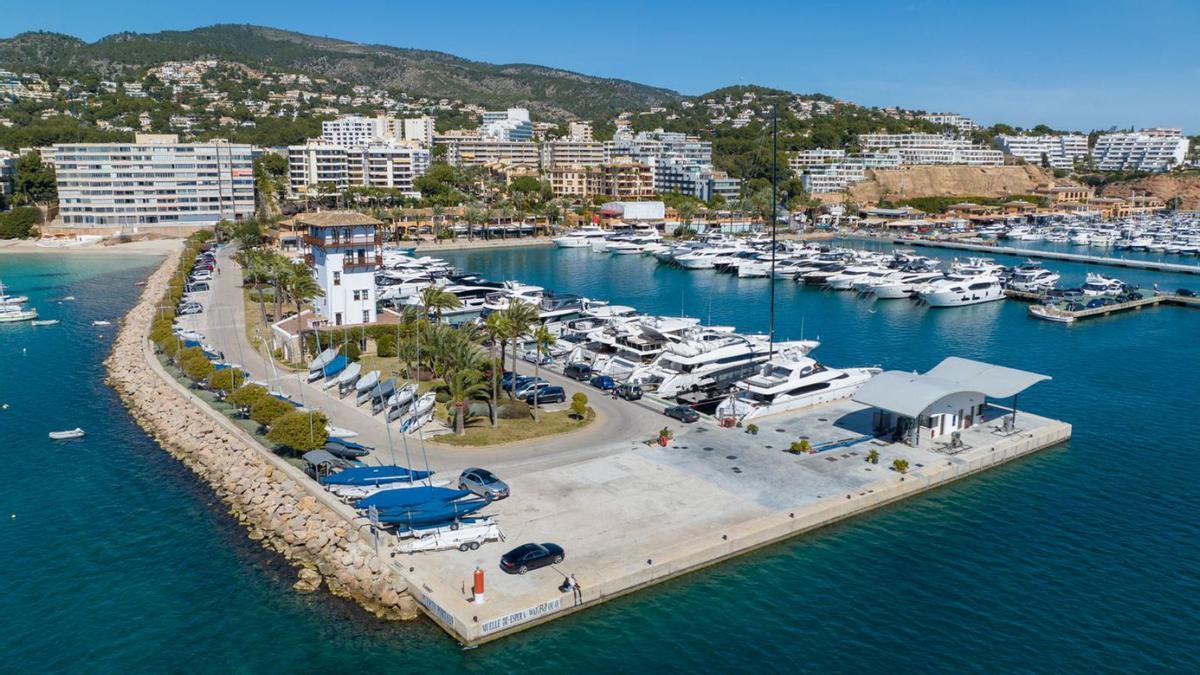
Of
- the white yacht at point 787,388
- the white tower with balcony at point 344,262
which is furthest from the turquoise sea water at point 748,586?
the white tower with balcony at point 344,262

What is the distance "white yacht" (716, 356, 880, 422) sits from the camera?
4472cm

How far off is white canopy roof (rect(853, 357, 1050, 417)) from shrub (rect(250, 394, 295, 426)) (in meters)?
28.0

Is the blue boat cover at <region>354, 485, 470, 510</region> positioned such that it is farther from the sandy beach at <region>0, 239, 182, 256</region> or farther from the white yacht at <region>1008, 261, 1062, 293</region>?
the sandy beach at <region>0, 239, 182, 256</region>

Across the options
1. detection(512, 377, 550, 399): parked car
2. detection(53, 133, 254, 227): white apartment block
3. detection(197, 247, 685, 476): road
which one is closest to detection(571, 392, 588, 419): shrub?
detection(197, 247, 685, 476): road

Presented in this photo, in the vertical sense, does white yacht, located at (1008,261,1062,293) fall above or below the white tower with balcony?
below

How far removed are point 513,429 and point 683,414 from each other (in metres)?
8.99

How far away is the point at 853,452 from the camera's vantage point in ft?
129

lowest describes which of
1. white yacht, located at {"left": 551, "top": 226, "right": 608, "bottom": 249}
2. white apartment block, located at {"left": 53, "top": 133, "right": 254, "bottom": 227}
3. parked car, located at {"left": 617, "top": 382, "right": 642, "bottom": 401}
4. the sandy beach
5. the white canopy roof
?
parked car, located at {"left": 617, "top": 382, "right": 642, "bottom": 401}

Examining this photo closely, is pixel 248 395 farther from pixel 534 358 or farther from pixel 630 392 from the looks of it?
pixel 630 392

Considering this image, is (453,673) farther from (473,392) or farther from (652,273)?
(652,273)

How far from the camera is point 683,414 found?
43.6m

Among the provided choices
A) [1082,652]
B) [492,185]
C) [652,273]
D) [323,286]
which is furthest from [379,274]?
[492,185]

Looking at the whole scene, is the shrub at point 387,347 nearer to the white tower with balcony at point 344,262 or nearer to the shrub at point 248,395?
the white tower with balcony at point 344,262

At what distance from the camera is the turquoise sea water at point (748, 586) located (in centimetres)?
2522
